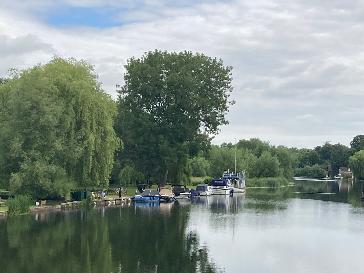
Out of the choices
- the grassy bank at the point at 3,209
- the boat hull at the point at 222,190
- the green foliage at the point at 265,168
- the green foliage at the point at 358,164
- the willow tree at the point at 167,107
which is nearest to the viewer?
the grassy bank at the point at 3,209

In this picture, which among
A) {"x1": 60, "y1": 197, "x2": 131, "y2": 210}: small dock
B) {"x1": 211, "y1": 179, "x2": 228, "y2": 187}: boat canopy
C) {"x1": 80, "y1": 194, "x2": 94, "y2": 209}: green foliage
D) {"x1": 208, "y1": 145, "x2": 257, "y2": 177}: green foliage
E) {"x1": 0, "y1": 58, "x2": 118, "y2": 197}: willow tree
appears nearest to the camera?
{"x1": 0, "y1": 58, "x2": 118, "y2": 197}: willow tree

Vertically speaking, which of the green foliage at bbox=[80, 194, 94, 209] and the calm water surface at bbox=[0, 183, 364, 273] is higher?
the green foliage at bbox=[80, 194, 94, 209]

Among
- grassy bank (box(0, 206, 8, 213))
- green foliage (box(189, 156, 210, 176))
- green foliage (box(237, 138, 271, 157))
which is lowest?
grassy bank (box(0, 206, 8, 213))

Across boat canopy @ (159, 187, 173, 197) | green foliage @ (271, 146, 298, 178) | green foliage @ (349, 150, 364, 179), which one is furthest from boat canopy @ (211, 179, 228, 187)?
green foliage @ (349, 150, 364, 179)

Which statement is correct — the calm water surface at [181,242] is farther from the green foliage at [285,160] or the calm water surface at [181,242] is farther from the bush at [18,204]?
the green foliage at [285,160]

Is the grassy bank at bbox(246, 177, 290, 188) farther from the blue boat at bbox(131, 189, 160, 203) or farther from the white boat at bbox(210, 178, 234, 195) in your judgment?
the blue boat at bbox(131, 189, 160, 203)

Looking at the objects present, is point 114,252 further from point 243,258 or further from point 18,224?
point 18,224

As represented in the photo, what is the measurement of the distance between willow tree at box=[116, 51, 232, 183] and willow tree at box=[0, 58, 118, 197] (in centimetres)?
2137

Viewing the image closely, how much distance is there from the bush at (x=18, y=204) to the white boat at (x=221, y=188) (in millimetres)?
45107

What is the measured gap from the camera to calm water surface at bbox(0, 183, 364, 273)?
28609 mm

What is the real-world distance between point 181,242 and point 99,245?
17.6ft

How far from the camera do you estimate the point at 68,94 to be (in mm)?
54938

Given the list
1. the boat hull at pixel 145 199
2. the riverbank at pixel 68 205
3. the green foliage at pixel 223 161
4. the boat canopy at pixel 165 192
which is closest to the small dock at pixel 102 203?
the riverbank at pixel 68 205

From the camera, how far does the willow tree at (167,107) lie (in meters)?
79.8
